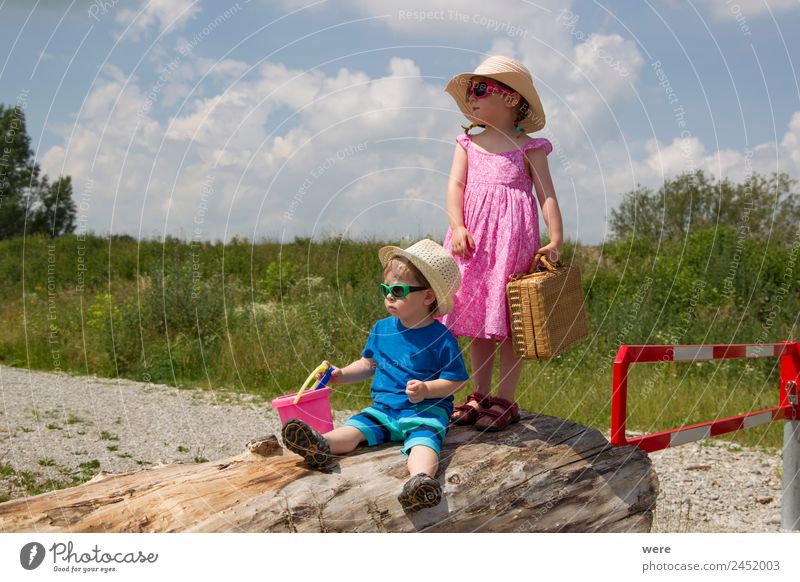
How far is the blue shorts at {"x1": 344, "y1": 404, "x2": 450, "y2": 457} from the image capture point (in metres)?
3.77

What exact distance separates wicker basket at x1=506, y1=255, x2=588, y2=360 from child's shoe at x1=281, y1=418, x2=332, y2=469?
117 cm

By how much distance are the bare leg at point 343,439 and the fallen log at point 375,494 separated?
0.05 m

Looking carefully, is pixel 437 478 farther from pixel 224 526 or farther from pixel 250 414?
pixel 250 414

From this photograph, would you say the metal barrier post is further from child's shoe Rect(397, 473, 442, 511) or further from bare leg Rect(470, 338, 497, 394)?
child's shoe Rect(397, 473, 442, 511)

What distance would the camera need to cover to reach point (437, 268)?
12.7 ft

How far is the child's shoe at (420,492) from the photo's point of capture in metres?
3.39

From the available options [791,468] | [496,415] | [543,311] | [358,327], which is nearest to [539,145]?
[543,311]

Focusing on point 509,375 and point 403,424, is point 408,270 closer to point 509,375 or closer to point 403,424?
point 403,424

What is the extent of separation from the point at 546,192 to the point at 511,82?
646 mm

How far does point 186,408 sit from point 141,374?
2382mm

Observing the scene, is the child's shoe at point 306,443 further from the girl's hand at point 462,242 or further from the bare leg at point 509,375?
the girl's hand at point 462,242

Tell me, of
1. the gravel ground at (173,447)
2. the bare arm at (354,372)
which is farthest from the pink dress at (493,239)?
the gravel ground at (173,447)

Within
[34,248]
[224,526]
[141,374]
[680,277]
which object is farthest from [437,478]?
[34,248]

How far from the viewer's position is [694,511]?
655 centimetres
